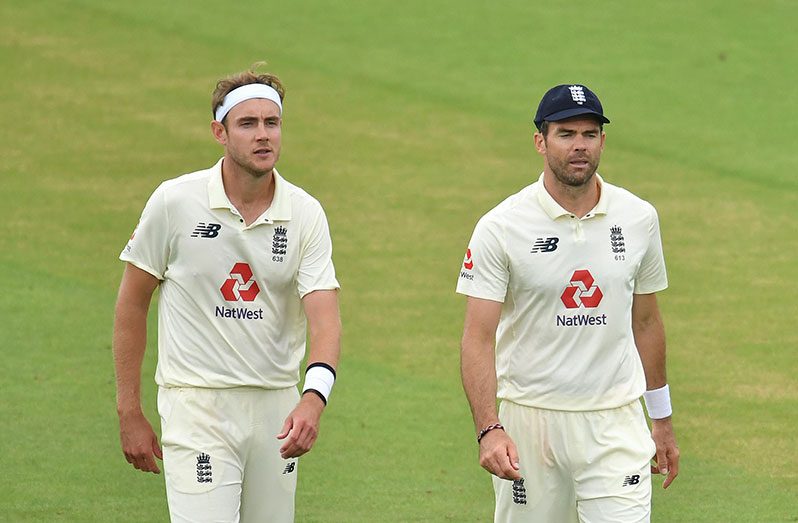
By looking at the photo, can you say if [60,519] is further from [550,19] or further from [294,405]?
[550,19]

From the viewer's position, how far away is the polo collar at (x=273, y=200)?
7004mm

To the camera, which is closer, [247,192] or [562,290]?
[562,290]

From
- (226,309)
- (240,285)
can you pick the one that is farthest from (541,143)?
(226,309)

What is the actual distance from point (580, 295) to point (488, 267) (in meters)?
0.42

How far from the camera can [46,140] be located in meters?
19.1

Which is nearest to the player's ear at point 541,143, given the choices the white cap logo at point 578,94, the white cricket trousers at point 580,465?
the white cap logo at point 578,94

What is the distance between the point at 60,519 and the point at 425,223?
24.4ft

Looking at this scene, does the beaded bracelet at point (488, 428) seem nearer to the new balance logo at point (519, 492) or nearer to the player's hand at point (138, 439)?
the new balance logo at point (519, 492)

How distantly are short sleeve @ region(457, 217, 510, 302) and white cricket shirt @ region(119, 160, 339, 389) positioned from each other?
0.62 metres

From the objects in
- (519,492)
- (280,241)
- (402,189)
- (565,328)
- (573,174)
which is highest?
(402,189)

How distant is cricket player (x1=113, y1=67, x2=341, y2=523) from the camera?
694cm

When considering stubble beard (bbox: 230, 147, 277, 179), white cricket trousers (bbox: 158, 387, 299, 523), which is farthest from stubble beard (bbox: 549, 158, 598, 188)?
white cricket trousers (bbox: 158, 387, 299, 523)

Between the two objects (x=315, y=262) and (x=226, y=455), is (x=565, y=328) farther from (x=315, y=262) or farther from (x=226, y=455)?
(x=226, y=455)

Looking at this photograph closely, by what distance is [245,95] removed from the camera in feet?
23.0
